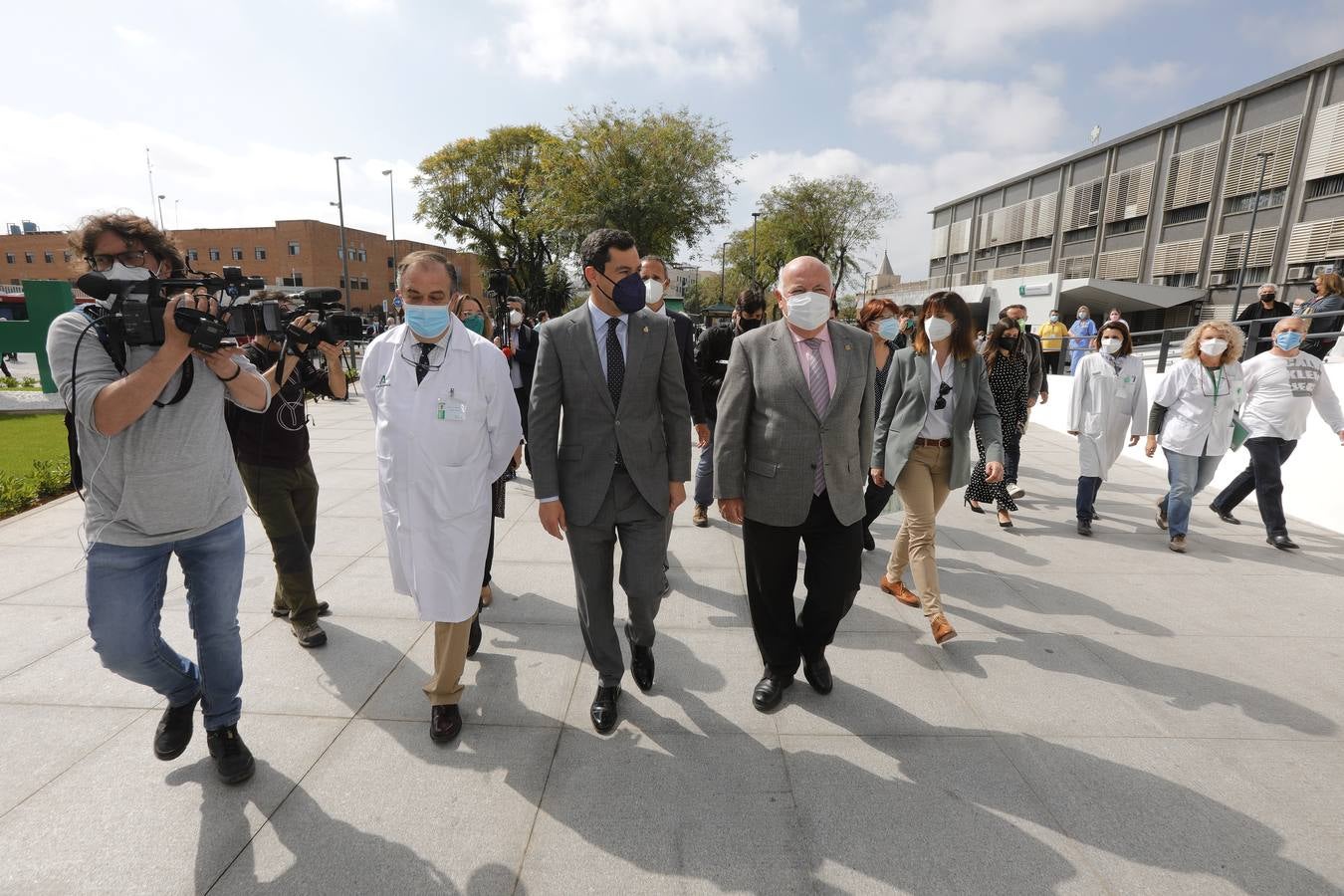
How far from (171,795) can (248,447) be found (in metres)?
1.72

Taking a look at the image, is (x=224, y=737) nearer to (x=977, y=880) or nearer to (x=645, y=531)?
(x=645, y=531)

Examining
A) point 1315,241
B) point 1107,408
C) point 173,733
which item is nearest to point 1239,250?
point 1315,241

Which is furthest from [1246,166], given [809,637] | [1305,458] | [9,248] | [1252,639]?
[9,248]

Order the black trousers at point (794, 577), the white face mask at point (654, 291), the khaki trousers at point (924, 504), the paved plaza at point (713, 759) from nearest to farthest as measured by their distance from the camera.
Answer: the paved plaza at point (713, 759) → the black trousers at point (794, 577) → the khaki trousers at point (924, 504) → the white face mask at point (654, 291)

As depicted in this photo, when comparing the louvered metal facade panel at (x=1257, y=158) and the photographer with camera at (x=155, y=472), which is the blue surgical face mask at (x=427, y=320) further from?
the louvered metal facade panel at (x=1257, y=158)

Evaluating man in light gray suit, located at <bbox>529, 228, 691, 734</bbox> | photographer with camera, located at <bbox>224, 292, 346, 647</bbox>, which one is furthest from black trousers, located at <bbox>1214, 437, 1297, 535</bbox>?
photographer with camera, located at <bbox>224, 292, 346, 647</bbox>

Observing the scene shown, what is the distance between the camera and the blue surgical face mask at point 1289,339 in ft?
17.9

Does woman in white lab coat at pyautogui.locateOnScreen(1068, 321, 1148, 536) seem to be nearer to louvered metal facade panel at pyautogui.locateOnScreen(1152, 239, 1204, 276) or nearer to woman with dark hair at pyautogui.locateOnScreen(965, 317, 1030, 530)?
woman with dark hair at pyautogui.locateOnScreen(965, 317, 1030, 530)

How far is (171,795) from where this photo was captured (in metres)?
2.35

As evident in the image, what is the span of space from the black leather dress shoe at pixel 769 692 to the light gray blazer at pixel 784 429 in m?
0.79

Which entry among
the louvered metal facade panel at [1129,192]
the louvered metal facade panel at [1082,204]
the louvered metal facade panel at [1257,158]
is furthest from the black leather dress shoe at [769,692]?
the louvered metal facade panel at [1082,204]

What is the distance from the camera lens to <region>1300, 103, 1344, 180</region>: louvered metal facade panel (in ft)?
92.5

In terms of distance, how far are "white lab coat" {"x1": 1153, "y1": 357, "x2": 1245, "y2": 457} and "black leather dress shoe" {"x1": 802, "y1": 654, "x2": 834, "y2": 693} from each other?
4.26 m

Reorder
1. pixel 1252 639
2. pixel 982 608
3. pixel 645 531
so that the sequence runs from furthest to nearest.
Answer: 1. pixel 982 608
2. pixel 1252 639
3. pixel 645 531
